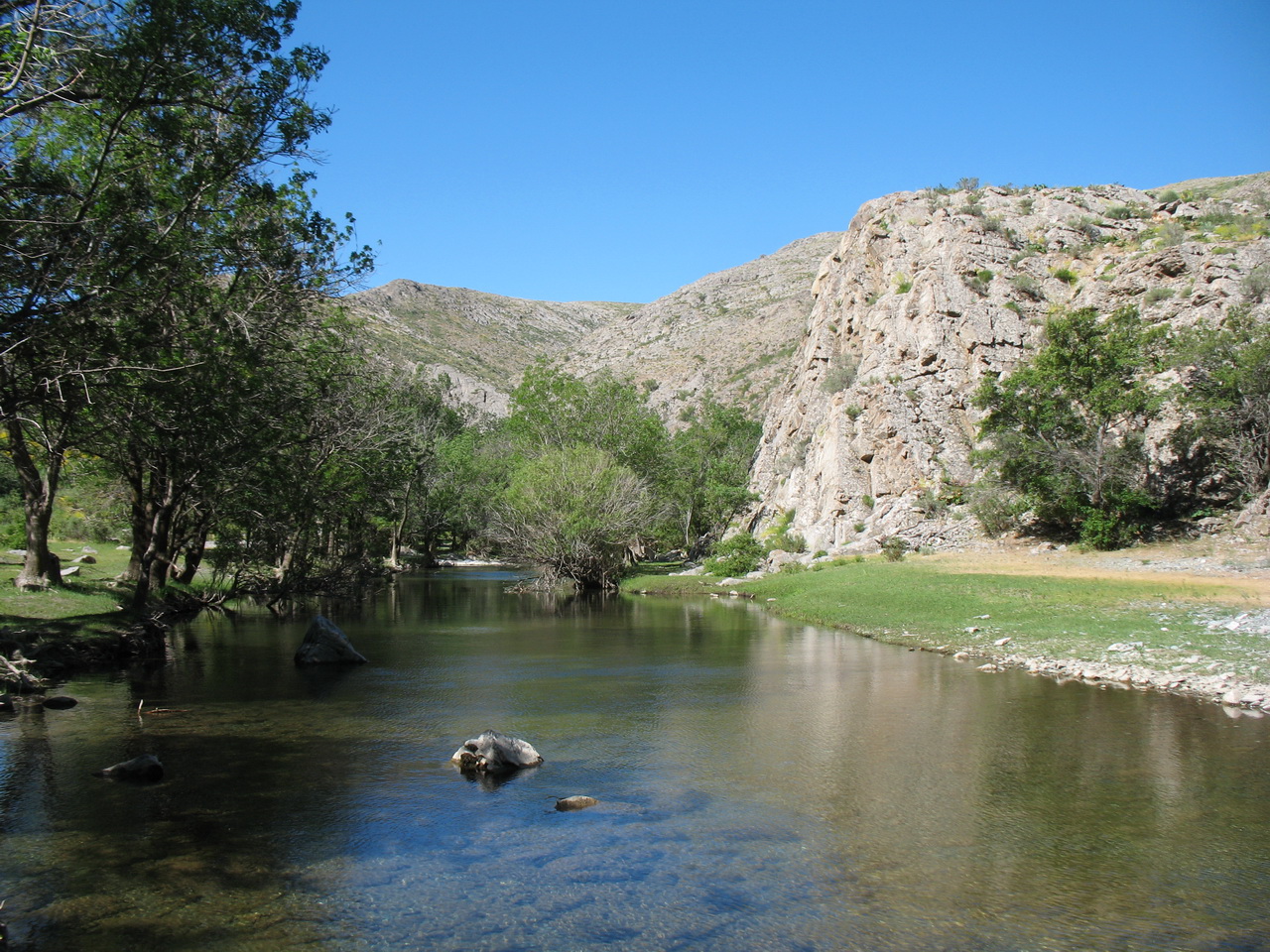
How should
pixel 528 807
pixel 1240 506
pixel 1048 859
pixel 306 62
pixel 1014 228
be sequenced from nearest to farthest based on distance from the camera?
1. pixel 1048 859
2. pixel 528 807
3. pixel 306 62
4. pixel 1240 506
5. pixel 1014 228

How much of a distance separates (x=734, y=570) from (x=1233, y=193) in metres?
49.0

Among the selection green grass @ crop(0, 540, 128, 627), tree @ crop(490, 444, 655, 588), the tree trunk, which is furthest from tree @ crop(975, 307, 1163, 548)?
the tree trunk

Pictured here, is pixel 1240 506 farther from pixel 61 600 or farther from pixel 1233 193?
pixel 61 600

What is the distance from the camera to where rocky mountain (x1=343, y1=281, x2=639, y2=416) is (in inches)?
5330

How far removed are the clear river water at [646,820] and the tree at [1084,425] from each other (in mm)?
20117

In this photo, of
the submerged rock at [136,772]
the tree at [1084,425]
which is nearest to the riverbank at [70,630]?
the submerged rock at [136,772]

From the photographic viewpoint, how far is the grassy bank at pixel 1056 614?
62.5 feet

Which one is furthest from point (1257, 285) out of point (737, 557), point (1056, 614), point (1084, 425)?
point (737, 557)

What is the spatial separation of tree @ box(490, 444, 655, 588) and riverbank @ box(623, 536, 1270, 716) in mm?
12664

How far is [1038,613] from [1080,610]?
45.7 inches

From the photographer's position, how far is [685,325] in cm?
13575

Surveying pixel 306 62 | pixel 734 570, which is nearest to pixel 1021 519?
pixel 734 570

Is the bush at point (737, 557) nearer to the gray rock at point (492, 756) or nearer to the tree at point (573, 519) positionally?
the tree at point (573, 519)

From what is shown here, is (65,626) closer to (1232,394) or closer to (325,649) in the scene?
(325,649)
